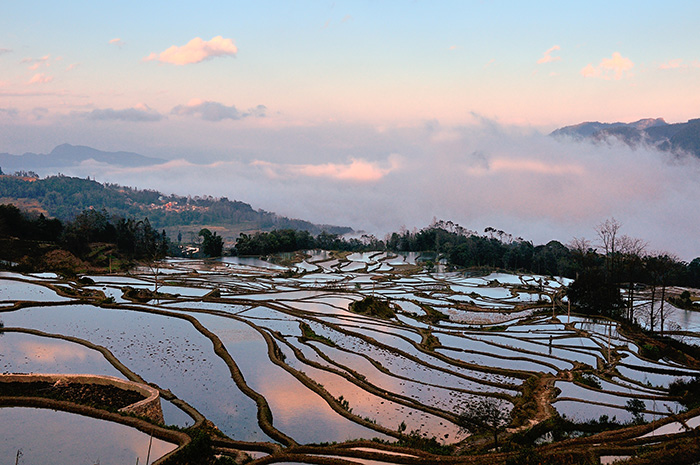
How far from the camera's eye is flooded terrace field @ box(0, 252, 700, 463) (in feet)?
51.3

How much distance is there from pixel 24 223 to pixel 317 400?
178 ft

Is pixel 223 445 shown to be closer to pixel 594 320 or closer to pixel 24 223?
pixel 594 320

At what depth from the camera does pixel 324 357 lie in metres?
22.0

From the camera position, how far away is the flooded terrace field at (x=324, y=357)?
15625 mm

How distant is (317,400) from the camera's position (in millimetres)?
16641

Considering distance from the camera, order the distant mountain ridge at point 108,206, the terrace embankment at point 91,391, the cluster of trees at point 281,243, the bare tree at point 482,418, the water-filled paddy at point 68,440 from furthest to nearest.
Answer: the distant mountain ridge at point 108,206, the cluster of trees at point 281,243, the bare tree at point 482,418, the terrace embankment at point 91,391, the water-filled paddy at point 68,440

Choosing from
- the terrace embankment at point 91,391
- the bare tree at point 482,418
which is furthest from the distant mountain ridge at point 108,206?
the bare tree at point 482,418

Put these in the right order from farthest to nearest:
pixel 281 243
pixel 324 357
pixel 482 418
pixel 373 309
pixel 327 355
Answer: pixel 281 243
pixel 373 309
pixel 327 355
pixel 324 357
pixel 482 418

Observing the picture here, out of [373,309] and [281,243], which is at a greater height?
[281,243]

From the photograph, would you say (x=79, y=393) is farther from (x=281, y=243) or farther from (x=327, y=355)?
(x=281, y=243)

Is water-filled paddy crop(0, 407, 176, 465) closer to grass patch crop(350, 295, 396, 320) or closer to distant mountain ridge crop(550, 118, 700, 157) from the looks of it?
grass patch crop(350, 295, 396, 320)

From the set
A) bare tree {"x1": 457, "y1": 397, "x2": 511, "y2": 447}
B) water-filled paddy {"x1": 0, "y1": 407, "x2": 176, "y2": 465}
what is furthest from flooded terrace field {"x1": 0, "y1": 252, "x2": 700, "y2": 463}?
water-filled paddy {"x1": 0, "y1": 407, "x2": 176, "y2": 465}

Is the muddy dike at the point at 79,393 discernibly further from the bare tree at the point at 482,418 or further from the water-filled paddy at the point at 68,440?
the bare tree at the point at 482,418

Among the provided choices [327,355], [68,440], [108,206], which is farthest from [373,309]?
[108,206]
